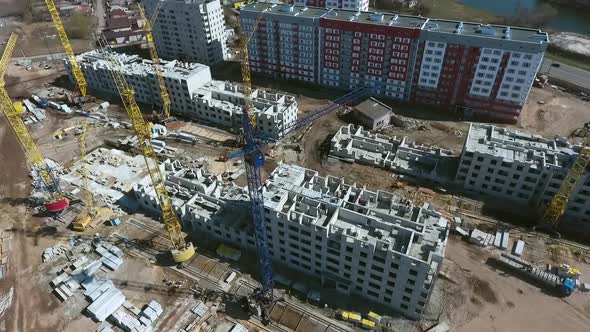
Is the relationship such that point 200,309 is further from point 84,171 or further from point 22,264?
point 84,171

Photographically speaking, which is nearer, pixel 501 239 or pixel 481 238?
pixel 481 238

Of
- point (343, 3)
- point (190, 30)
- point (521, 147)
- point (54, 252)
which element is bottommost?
point (54, 252)

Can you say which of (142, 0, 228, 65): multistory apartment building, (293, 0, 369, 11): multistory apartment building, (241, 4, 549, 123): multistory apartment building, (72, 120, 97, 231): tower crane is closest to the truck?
(241, 4, 549, 123): multistory apartment building

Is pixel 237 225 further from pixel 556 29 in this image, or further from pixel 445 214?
pixel 556 29

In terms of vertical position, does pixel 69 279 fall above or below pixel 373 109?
below

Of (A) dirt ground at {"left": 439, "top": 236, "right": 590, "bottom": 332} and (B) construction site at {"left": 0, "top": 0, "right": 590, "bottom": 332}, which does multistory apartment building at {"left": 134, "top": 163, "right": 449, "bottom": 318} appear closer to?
(B) construction site at {"left": 0, "top": 0, "right": 590, "bottom": 332}

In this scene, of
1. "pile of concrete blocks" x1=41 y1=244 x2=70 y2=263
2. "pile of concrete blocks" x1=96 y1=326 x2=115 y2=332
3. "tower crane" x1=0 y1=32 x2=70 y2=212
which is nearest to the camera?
"pile of concrete blocks" x1=96 y1=326 x2=115 y2=332

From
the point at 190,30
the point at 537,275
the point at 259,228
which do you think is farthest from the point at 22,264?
the point at 190,30
